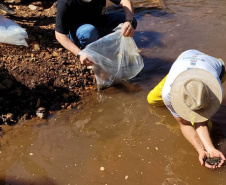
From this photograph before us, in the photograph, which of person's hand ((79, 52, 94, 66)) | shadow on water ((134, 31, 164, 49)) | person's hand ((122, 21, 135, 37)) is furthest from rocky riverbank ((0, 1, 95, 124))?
shadow on water ((134, 31, 164, 49))

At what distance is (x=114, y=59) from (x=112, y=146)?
1036 mm

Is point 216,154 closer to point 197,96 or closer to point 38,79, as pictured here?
point 197,96

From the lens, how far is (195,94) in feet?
7.32

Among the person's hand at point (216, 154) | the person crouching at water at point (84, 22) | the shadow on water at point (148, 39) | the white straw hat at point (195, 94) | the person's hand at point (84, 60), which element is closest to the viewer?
the white straw hat at point (195, 94)

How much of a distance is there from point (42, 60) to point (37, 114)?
0.79 m

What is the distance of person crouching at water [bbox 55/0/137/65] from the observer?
324 centimetres

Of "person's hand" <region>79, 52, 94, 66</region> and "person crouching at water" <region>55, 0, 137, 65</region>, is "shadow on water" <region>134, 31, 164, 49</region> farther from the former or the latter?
"person's hand" <region>79, 52, 94, 66</region>

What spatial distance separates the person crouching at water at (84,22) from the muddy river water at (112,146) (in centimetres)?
57

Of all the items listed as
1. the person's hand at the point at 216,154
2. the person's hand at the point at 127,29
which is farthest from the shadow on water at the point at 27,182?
the person's hand at the point at 127,29

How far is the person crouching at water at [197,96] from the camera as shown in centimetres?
226

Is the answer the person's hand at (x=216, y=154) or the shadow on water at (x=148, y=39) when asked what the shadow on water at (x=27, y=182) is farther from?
the shadow on water at (x=148, y=39)

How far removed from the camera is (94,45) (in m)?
3.26

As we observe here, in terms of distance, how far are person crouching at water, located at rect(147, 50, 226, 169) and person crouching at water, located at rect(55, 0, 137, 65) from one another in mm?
964

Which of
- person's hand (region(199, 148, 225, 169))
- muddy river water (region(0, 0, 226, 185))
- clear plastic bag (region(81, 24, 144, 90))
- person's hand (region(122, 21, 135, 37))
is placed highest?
person's hand (region(122, 21, 135, 37))
